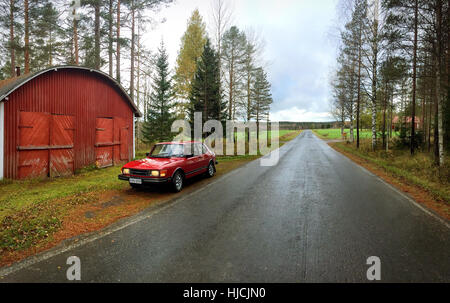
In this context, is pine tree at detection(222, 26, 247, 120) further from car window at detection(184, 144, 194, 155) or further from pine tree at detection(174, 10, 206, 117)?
car window at detection(184, 144, 194, 155)

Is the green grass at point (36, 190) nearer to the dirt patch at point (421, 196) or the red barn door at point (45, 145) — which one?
the red barn door at point (45, 145)

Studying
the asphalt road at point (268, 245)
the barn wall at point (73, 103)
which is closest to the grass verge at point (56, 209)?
the asphalt road at point (268, 245)

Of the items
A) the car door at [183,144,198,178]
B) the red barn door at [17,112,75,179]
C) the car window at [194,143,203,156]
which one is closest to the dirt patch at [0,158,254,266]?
the car door at [183,144,198,178]

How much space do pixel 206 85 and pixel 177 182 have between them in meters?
16.0

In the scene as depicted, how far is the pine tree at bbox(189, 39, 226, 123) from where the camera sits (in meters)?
22.0

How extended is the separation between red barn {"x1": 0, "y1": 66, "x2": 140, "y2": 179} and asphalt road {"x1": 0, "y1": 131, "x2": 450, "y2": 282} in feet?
25.5

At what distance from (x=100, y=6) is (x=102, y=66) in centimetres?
436

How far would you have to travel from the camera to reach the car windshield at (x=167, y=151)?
8445 millimetres

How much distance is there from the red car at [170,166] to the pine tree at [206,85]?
12928 mm

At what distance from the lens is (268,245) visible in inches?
147

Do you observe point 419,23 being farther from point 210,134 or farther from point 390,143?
point 210,134

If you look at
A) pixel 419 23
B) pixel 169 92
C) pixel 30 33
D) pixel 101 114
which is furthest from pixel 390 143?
pixel 30 33

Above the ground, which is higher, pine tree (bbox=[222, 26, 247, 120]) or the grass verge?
pine tree (bbox=[222, 26, 247, 120])
